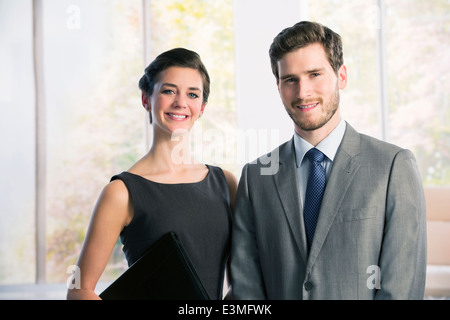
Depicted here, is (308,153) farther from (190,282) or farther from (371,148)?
(190,282)

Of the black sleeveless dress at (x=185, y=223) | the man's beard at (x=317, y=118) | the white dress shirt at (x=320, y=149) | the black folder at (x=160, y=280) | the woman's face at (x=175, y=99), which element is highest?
the woman's face at (x=175, y=99)

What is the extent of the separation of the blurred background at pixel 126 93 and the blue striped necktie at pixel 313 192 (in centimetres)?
299

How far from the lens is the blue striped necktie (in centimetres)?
140

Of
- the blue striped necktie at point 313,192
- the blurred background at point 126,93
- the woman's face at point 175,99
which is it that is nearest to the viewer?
the blue striped necktie at point 313,192

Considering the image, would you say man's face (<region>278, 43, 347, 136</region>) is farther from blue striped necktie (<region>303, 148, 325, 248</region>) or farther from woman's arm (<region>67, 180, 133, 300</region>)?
woman's arm (<region>67, 180, 133, 300</region>)

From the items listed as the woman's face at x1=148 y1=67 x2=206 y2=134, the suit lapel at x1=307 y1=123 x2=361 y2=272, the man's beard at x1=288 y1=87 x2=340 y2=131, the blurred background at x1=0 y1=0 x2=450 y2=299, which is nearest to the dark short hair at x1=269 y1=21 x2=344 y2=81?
the man's beard at x1=288 y1=87 x2=340 y2=131

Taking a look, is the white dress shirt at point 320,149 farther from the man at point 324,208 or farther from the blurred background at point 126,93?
the blurred background at point 126,93

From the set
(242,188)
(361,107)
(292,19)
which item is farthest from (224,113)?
(242,188)

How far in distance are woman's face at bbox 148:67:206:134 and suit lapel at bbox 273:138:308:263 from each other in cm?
41

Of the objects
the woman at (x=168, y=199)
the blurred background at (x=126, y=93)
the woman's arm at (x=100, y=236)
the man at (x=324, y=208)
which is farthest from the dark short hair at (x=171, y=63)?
the blurred background at (x=126, y=93)

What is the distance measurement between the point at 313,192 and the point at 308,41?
499mm

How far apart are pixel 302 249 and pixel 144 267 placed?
1.68ft

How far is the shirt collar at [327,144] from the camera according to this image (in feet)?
4.86

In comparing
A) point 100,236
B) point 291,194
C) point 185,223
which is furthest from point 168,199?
point 291,194
